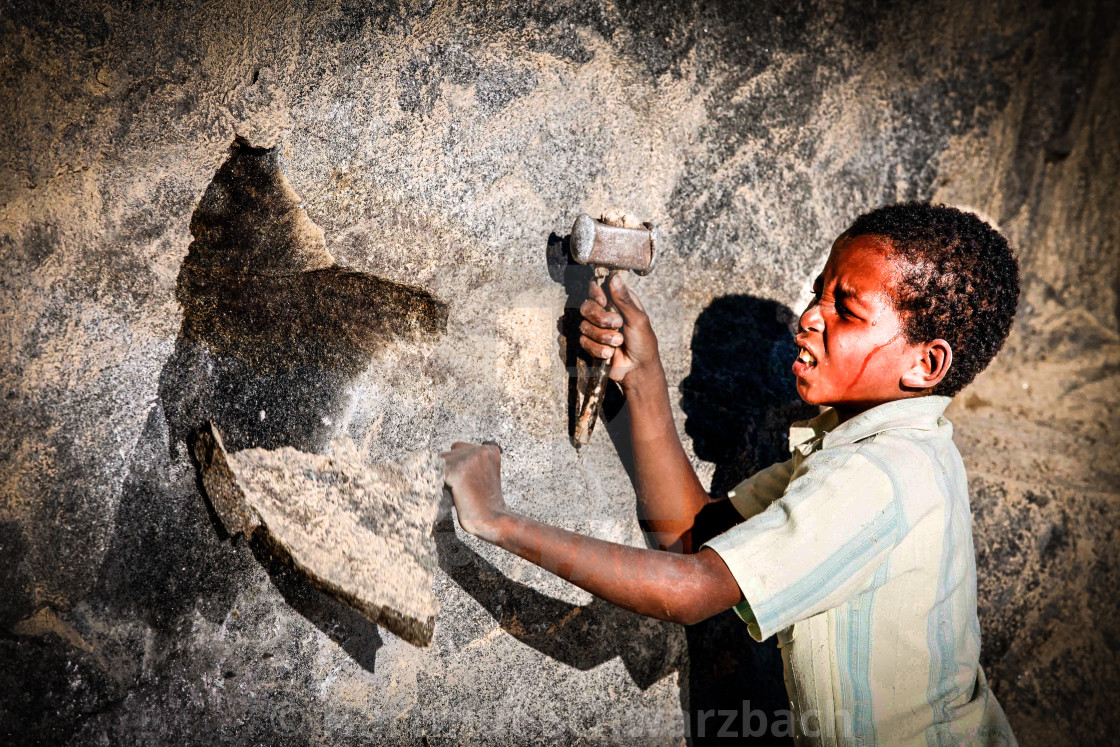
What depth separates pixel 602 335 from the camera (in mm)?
1495

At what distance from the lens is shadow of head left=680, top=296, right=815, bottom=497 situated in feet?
5.85

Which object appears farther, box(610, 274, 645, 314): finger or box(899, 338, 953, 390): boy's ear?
box(610, 274, 645, 314): finger

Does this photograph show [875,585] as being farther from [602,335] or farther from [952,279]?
[602,335]

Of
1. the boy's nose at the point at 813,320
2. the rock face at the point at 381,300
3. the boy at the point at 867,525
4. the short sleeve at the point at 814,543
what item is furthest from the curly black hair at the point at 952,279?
the rock face at the point at 381,300

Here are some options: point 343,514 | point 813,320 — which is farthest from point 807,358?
point 343,514

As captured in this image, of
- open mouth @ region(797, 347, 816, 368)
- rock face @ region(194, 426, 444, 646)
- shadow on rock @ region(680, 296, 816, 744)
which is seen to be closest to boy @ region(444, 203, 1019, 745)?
open mouth @ region(797, 347, 816, 368)

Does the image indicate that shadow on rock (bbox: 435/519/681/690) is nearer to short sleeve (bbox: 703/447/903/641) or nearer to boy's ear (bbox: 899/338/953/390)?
short sleeve (bbox: 703/447/903/641)

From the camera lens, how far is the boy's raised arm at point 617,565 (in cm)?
119

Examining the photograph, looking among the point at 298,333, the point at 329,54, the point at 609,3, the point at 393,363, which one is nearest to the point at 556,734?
the point at 393,363

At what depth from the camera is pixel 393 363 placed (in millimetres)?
1463

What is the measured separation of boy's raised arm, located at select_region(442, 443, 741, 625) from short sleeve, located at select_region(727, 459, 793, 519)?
0.45 metres

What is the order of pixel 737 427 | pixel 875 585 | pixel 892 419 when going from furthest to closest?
pixel 737 427 < pixel 892 419 < pixel 875 585

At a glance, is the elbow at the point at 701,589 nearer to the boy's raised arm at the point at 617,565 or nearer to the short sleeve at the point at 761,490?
the boy's raised arm at the point at 617,565

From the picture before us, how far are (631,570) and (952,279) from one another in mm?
708
